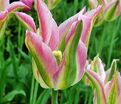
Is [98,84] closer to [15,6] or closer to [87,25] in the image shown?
[87,25]

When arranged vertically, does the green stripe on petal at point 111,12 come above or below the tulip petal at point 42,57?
below

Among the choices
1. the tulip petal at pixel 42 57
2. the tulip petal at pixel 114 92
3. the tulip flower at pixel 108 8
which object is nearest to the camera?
the tulip petal at pixel 42 57

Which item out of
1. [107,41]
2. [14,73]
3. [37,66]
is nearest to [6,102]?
[14,73]

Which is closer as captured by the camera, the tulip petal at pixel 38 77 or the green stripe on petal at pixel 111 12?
the tulip petal at pixel 38 77

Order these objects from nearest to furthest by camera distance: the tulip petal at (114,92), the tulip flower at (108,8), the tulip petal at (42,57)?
the tulip petal at (42,57) < the tulip petal at (114,92) < the tulip flower at (108,8)

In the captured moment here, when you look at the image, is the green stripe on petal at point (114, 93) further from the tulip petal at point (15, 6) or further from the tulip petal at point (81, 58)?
the tulip petal at point (15, 6)

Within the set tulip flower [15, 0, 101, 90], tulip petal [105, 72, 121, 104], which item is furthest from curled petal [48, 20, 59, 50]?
tulip petal [105, 72, 121, 104]

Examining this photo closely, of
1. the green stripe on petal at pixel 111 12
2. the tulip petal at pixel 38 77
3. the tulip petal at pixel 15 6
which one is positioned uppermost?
the tulip petal at pixel 15 6

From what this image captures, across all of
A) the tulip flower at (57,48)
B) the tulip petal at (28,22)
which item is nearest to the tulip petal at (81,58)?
the tulip flower at (57,48)
